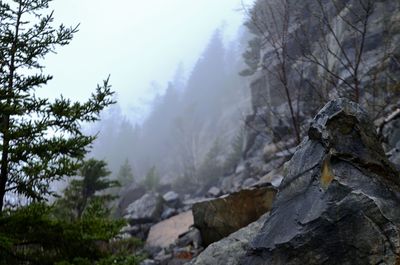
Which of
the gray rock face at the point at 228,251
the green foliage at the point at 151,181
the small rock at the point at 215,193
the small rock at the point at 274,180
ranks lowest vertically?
the gray rock face at the point at 228,251

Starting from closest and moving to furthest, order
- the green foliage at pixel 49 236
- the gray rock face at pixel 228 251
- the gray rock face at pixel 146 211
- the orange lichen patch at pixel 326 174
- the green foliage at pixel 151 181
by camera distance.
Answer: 1. the orange lichen patch at pixel 326 174
2. the gray rock face at pixel 228 251
3. the green foliage at pixel 49 236
4. the gray rock face at pixel 146 211
5. the green foliage at pixel 151 181

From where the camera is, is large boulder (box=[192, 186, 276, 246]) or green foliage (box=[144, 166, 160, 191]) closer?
large boulder (box=[192, 186, 276, 246])

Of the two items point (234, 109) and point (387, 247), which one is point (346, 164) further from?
point (234, 109)

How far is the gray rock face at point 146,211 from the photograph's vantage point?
2136cm

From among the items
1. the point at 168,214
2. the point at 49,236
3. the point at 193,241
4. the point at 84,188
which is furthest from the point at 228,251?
the point at 168,214

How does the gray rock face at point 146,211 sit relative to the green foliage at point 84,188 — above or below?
below

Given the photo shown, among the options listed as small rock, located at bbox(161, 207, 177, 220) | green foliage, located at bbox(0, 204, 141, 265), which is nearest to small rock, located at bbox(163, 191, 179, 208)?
small rock, located at bbox(161, 207, 177, 220)

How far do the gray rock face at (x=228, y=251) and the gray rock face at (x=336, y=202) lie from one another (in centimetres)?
127

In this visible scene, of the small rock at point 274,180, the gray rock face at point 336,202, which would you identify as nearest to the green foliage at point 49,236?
the small rock at point 274,180

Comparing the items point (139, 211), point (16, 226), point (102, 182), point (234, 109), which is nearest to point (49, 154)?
point (16, 226)

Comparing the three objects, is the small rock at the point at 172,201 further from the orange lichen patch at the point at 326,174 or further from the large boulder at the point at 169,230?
the orange lichen patch at the point at 326,174

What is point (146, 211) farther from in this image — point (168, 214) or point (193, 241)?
point (193, 241)

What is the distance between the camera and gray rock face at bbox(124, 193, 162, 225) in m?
21.4

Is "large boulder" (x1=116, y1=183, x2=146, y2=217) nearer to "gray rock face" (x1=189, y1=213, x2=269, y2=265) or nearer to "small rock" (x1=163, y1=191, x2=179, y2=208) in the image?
"small rock" (x1=163, y1=191, x2=179, y2=208)
